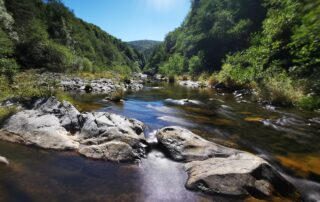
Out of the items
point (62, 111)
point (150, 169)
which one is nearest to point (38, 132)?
point (62, 111)

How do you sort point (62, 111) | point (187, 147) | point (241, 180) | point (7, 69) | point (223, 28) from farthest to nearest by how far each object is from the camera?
Answer: point (223, 28) → point (7, 69) → point (62, 111) → point (187, 147) → point (241, 180)

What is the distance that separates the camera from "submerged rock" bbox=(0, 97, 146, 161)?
843 centimetres

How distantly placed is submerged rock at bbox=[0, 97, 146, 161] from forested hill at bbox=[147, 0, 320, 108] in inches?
217

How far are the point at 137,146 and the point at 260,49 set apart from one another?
25.9 m

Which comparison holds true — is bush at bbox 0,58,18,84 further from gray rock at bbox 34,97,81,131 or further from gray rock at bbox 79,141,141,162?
gray rock at bbox 79,141,141,162

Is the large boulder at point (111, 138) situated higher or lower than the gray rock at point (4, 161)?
higher

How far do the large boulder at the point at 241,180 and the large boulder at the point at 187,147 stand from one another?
3.30ft

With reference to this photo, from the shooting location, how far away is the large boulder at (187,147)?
8.36m

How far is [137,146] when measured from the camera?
8.90 m

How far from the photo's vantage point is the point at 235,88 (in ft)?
94.2

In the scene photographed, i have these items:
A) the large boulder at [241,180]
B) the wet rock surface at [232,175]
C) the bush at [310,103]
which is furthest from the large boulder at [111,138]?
the bush at [310,103]

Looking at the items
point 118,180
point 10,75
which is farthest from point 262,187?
point 10,75

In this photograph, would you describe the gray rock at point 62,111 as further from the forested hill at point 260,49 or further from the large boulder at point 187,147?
the forested hill at point 260,49

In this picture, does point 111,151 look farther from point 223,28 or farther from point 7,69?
point 223,28
